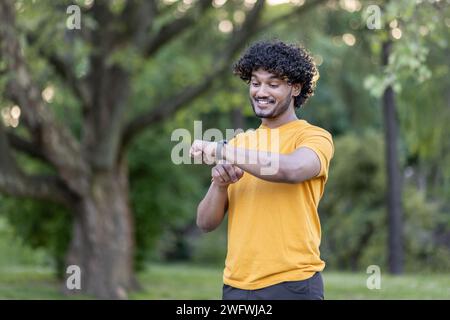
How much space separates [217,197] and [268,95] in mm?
493

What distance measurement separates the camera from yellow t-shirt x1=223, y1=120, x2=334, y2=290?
128 inches

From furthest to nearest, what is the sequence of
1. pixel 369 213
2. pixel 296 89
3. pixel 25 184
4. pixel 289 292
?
pixel 369 213 < pixel 25 184 < pixel 296 89 < pixel 289 292

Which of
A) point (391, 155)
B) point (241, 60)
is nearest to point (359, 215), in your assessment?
point (391, 155)

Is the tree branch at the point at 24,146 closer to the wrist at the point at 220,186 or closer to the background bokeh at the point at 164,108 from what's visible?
the background bokeh at the point at 164,108

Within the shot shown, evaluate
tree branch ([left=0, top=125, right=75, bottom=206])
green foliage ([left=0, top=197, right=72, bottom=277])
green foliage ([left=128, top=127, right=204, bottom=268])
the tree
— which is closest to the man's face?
tree branch ([left=0, top=125, right=75, bottom=206])

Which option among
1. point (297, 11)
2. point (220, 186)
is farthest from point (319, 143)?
point (297, 11)

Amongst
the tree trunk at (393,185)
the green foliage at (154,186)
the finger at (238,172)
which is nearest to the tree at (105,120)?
the green foliage at (154,186)

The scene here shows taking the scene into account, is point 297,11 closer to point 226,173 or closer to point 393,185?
point 393,185

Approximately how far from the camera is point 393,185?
1788cm

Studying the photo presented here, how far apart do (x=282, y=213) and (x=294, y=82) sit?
60cm

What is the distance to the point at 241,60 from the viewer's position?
3.56 metres

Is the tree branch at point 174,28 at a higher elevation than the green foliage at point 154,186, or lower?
higher

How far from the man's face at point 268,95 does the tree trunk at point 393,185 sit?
14388 millimetres

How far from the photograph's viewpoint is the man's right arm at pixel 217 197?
330 cm
